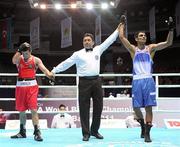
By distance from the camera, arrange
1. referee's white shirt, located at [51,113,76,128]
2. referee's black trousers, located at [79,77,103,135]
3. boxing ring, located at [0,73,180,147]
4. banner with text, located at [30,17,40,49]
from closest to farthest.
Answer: boxing ring, located at [0,73,180,147] → referee's black trousers, located at [79,77,103,135] → referee's white shirt, located at [51,113,76,128] → banner with text, located at [30,17,40,49]

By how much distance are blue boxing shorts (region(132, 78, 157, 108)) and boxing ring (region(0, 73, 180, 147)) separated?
0.50 m

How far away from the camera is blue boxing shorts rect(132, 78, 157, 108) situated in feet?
16.3

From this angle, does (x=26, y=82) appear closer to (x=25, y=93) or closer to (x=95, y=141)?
(x=25, y=93)

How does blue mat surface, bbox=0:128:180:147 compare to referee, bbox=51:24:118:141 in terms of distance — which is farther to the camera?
referee, bbox=51:24:118:141

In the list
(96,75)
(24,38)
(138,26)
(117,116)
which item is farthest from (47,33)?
(96,75)

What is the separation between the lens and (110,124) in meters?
7.38

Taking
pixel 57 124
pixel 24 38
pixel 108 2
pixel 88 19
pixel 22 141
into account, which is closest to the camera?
pixel 22 141

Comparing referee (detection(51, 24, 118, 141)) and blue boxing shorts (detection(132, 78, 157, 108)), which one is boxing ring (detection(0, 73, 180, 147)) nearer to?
referee (detection(51, 24, 118, 141))

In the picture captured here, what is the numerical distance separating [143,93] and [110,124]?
2.51 m

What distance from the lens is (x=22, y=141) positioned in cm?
493

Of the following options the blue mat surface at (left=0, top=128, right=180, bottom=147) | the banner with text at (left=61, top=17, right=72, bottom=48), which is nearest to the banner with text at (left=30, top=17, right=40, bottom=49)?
the banner with text at (left=61, top=17, right=72, bottom=48)

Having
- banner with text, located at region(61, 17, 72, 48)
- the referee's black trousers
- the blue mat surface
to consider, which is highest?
banner with text, located at region(61, 17, 72, 48)

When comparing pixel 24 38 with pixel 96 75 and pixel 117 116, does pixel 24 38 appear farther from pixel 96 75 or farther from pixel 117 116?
pixel 96 75

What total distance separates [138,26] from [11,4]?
21.4 ft
